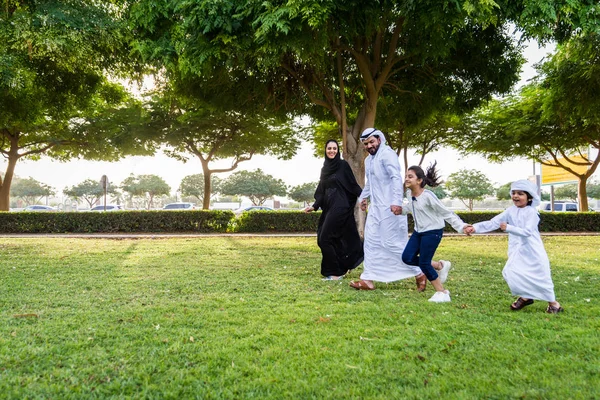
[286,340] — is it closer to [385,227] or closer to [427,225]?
[427,225]

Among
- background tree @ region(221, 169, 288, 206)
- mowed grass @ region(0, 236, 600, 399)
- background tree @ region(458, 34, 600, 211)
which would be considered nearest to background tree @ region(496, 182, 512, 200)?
background tree @ region(221, 169, 288, 206)

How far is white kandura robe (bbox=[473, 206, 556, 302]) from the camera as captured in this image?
4.33m

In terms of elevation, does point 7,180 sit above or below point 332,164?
above

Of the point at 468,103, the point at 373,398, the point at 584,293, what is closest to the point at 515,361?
the point at 373,398

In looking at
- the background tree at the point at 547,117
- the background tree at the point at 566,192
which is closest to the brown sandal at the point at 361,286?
the background tree at the point at 547,117

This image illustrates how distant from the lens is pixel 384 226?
A: 5.82 metres

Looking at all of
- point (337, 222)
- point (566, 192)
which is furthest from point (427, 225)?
point (566, 192)

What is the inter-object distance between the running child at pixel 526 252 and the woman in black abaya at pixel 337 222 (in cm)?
240

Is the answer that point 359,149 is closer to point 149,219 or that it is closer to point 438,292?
point 438,292

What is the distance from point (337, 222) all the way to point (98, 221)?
46.3 feet

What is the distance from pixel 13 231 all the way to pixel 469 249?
17.4 m

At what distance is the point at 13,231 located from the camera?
17.8 metres

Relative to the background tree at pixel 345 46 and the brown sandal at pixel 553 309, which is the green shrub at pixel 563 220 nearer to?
the background tree at pixel 345 46

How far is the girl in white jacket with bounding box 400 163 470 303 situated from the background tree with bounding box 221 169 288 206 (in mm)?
58123
